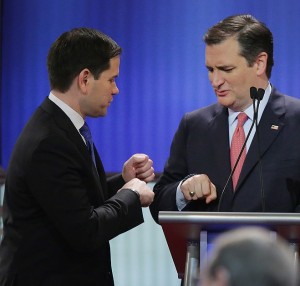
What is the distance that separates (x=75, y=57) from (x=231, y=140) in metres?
0.66

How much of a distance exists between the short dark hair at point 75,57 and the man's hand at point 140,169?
374 millimetres

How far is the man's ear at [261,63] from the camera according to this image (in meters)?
2.59

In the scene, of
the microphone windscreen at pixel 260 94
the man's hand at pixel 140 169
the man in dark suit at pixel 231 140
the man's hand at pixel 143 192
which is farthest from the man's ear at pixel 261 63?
the man's hand at pixel 143 192

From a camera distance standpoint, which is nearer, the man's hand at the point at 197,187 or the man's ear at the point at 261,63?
the man's hand at the point at 197,187

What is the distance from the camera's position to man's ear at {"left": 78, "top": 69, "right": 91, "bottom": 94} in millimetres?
2283

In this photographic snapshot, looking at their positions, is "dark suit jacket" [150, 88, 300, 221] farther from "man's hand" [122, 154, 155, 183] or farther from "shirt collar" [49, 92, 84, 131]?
"shirt collar" [49, 92, 84, 131]

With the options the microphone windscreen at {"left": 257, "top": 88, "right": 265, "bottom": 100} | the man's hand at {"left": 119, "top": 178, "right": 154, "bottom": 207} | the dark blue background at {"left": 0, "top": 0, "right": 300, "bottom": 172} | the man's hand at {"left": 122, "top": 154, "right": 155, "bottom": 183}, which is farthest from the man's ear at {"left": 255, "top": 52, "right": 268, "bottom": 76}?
the dark blue background at {"left": 0, "top": 0, "right": 300, "bottom": 172}

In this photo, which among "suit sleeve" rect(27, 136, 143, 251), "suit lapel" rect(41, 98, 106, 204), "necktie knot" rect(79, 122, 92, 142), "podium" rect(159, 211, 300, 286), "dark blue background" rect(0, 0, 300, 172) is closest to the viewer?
"podium" rect(159, 211, 300, 286)

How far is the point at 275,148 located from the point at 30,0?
2.64 metres

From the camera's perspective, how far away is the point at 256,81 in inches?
101

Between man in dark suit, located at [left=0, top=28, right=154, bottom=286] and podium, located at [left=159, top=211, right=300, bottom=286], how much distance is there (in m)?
0.28

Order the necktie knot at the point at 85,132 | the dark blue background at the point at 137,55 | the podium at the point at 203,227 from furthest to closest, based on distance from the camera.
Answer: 1. the dark blue background at the point at 137,55
2. the necktie knot at the point at 85,132
3. the podium at the point at 203,227

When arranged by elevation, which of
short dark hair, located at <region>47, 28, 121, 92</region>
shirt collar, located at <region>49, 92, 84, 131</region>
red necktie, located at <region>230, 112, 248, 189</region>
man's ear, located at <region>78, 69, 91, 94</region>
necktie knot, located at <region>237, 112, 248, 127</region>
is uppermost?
short dark hair, located at <region>47, 28, 121, 92</region>

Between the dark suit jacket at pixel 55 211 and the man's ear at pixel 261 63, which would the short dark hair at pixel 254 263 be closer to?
the dark suit jacket at pixel 55 211
